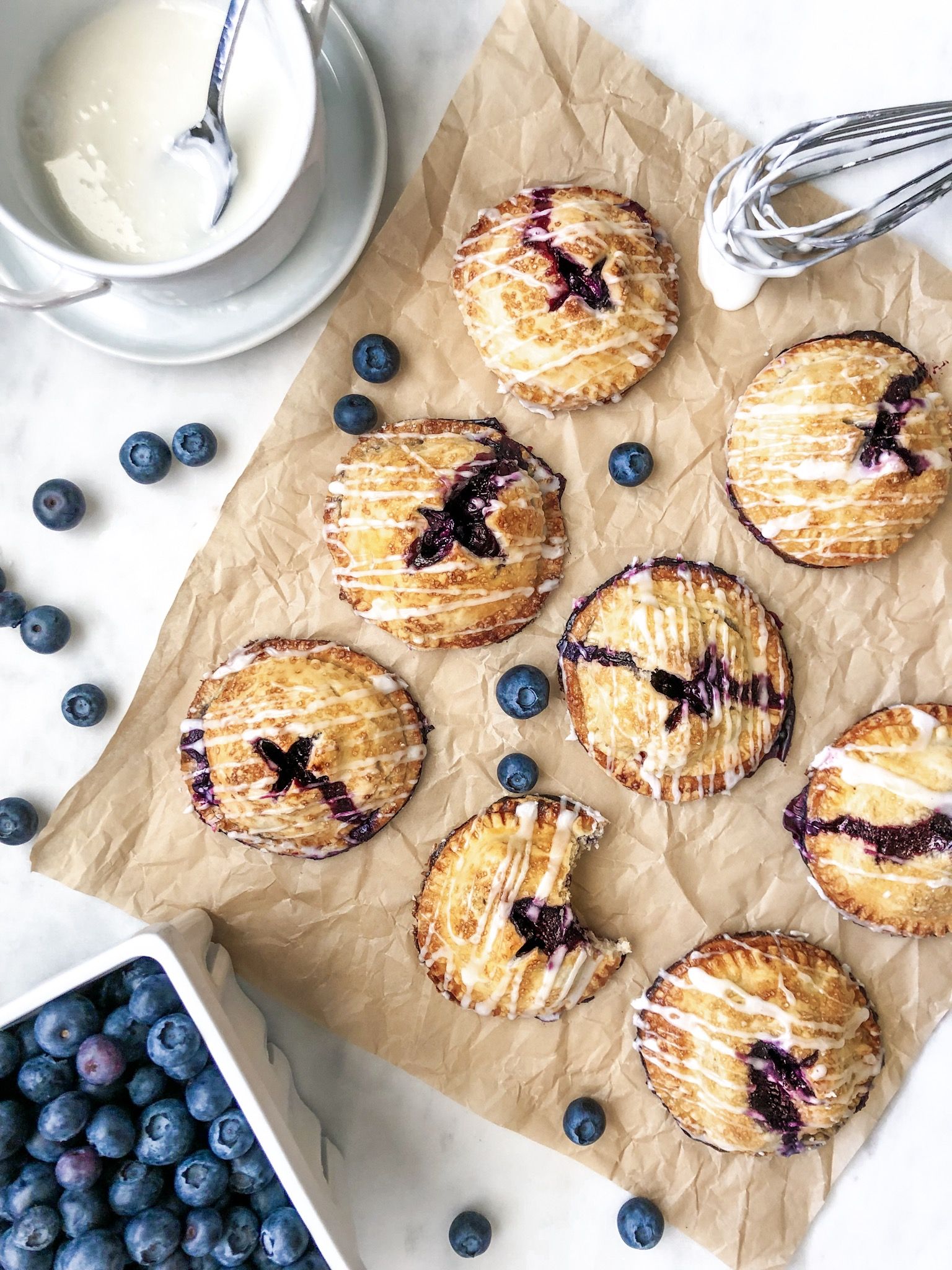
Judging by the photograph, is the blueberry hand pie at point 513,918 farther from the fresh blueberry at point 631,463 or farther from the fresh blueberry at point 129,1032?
the fresh blueberry at point 631,463

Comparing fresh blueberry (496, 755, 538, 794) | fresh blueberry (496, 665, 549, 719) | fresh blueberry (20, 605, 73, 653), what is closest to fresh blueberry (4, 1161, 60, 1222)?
fresh blueberry (20, 605, 73, 653)

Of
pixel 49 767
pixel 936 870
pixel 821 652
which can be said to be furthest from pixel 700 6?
pixel 49 767

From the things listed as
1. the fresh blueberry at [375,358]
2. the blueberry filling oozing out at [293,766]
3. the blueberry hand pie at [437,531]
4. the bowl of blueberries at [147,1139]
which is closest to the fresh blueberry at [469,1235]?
the bowl of blueberries at [147,1139]

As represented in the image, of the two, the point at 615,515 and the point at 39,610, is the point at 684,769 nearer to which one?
the point at 615,515

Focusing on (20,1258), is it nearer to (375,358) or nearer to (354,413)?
(354,413)

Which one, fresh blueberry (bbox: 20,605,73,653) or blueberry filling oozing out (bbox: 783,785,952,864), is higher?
blueberry filling oozing out (bbox: 783,785,952,864)

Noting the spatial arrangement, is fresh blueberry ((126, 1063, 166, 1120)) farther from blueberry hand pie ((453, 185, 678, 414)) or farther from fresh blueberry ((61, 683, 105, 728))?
blueberry hand pie ((453, 185, 678, 414))
